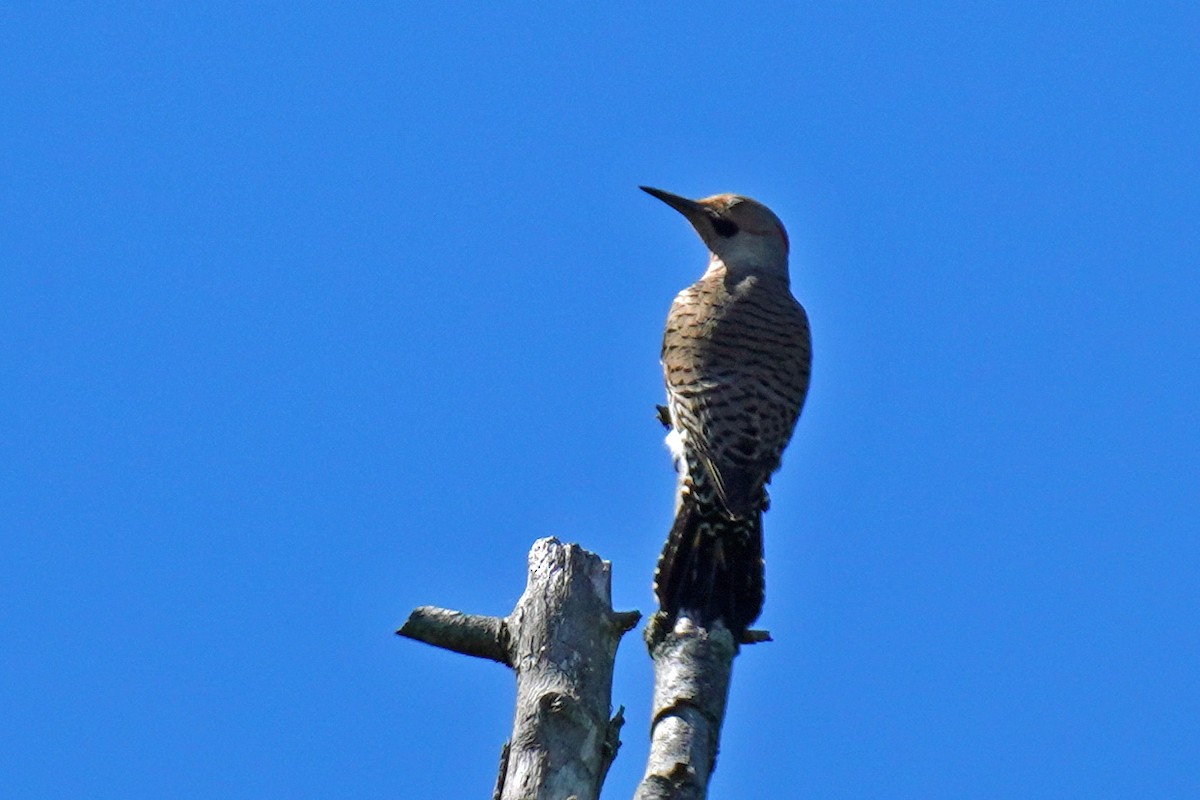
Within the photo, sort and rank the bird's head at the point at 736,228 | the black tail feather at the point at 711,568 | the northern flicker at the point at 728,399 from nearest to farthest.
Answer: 1. the black tail feather at the point at 711,568
2. the northern flicker at the point at 728,399
3. the bird's head at the point at 736,228

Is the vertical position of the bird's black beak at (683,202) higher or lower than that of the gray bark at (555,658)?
higher

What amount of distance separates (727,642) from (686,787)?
1.00 metres

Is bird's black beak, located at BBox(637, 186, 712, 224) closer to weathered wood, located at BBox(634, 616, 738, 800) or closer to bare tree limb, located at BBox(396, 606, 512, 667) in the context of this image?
weathered wood, located at BBox(634, 616, 738, 800)

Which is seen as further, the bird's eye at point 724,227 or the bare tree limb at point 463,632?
→ the bird's eye at point 724,227

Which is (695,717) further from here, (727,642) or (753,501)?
(753,501)

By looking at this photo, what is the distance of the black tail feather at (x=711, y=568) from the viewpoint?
5914 millimetres

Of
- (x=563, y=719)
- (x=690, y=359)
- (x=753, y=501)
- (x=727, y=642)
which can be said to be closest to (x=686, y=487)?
(x=753, y=501)

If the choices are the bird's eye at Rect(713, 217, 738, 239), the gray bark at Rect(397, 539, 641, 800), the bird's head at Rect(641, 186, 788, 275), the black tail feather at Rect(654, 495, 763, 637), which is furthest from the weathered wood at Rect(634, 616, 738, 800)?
the bird's eye at Rect(713, 217, 738, 239)

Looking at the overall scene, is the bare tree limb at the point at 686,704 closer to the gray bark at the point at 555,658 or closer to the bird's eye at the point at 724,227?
the gray bark at the point at 555,658

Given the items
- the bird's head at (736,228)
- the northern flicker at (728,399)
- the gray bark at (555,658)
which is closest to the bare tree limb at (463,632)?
the gray bark at (555,658)

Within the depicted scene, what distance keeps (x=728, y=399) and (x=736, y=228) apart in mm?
1755

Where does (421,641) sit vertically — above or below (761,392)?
below

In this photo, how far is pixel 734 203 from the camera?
27.7ft

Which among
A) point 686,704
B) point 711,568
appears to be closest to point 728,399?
point 711,568
